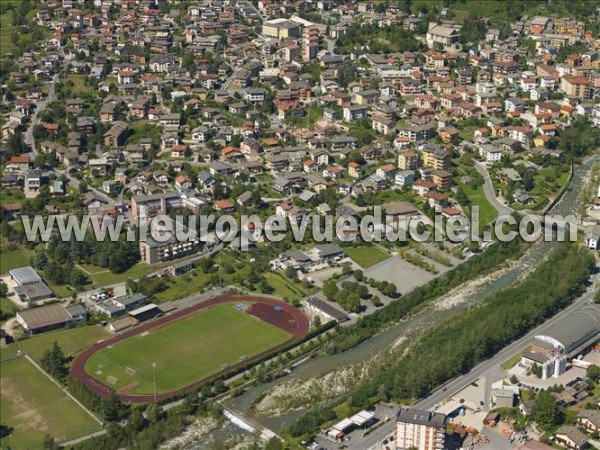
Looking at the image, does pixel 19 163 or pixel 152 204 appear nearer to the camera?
pixel 152 204

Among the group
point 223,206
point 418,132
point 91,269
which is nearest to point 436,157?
point 418,132

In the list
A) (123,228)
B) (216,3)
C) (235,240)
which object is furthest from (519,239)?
(216,3)

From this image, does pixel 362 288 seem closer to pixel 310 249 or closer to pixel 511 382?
pixel 310 249

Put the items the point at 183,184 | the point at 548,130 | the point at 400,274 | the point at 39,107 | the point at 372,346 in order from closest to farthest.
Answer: the point at 372,346 → the point at 400,274 → the point at 183,184 → the point at 548,130 → the point at 39,107

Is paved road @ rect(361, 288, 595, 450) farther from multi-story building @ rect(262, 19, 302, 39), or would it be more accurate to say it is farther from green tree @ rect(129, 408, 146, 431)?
multi-story building @ rect(262, 19, 302, 39)

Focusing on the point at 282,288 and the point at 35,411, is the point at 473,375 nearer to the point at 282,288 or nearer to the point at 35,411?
the point at 282,288

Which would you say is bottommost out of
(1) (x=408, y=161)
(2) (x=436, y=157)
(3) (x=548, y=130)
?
(1) (x=408, y=161)
